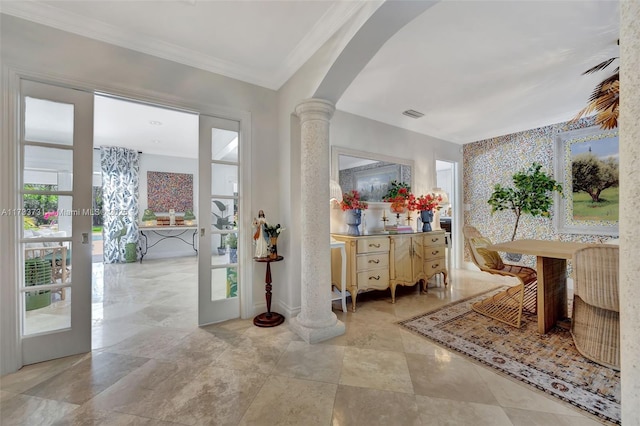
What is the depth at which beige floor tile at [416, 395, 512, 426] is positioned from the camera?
1.40 metres

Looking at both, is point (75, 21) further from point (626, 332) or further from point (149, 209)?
point (149, 209)

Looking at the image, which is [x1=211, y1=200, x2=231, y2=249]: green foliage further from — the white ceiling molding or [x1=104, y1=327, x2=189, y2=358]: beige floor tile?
the white ceiling molding

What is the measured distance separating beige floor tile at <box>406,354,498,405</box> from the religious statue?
5.07 ft

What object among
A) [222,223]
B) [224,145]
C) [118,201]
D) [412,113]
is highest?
[412,113]

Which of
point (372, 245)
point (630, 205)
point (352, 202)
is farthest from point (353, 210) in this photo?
point (630, 205)

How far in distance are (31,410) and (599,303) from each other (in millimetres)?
3662

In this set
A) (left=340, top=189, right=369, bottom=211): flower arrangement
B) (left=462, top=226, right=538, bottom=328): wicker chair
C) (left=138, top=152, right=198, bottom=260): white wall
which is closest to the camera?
(left=462, top=226, right=538, bottom=328): wicker chair

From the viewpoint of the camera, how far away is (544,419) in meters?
1.42

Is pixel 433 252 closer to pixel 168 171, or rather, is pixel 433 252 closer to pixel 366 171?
pixel 366 171

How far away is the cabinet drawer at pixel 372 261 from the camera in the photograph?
3.04m

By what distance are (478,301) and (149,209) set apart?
6680 mm

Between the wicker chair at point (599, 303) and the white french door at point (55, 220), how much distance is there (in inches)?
149

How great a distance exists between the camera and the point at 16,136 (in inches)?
74.1

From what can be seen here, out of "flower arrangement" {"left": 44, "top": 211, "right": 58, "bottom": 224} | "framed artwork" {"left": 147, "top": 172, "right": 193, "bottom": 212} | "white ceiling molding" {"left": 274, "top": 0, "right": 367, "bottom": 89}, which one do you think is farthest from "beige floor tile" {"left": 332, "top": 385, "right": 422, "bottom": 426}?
"framed artwork" {"left": 147, "top": 172, "right": 193, "bottom": 212}
